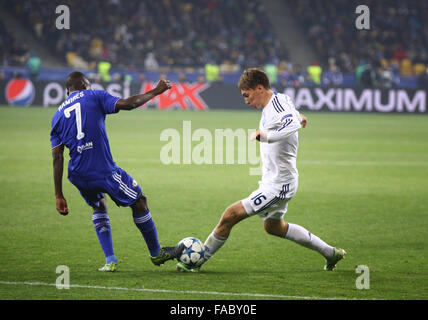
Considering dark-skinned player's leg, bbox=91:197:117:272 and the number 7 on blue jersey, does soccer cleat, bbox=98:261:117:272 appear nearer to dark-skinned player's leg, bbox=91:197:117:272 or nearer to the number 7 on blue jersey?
Result: dark-skinned player's leg, bbox=91:197:117:272

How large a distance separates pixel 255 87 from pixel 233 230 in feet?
9.20

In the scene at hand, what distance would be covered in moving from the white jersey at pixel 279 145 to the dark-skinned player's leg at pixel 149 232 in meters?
1.09

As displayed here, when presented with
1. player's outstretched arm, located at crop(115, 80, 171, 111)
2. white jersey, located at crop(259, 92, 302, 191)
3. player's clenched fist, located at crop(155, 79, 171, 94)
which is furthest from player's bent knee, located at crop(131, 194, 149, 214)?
white jersey, located at crop(259, 92, 302, 191)

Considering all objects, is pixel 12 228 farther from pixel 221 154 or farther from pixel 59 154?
pixel 221 154

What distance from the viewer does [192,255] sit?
6.10 meters

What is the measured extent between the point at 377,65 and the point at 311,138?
18.7 m

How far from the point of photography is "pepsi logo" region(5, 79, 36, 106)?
27719mm

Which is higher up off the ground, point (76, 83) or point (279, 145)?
point (76, 83)

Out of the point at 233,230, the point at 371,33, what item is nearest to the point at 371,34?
the point at 371,33

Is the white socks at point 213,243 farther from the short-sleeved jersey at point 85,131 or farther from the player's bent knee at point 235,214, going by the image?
the short-sleeved jersey at point 85,131

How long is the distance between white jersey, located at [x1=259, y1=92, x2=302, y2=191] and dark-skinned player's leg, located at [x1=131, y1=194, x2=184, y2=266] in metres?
1.09

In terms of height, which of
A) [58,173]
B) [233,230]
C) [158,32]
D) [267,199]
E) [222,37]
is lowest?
[233,230]

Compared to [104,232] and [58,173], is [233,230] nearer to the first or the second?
[104,232]
